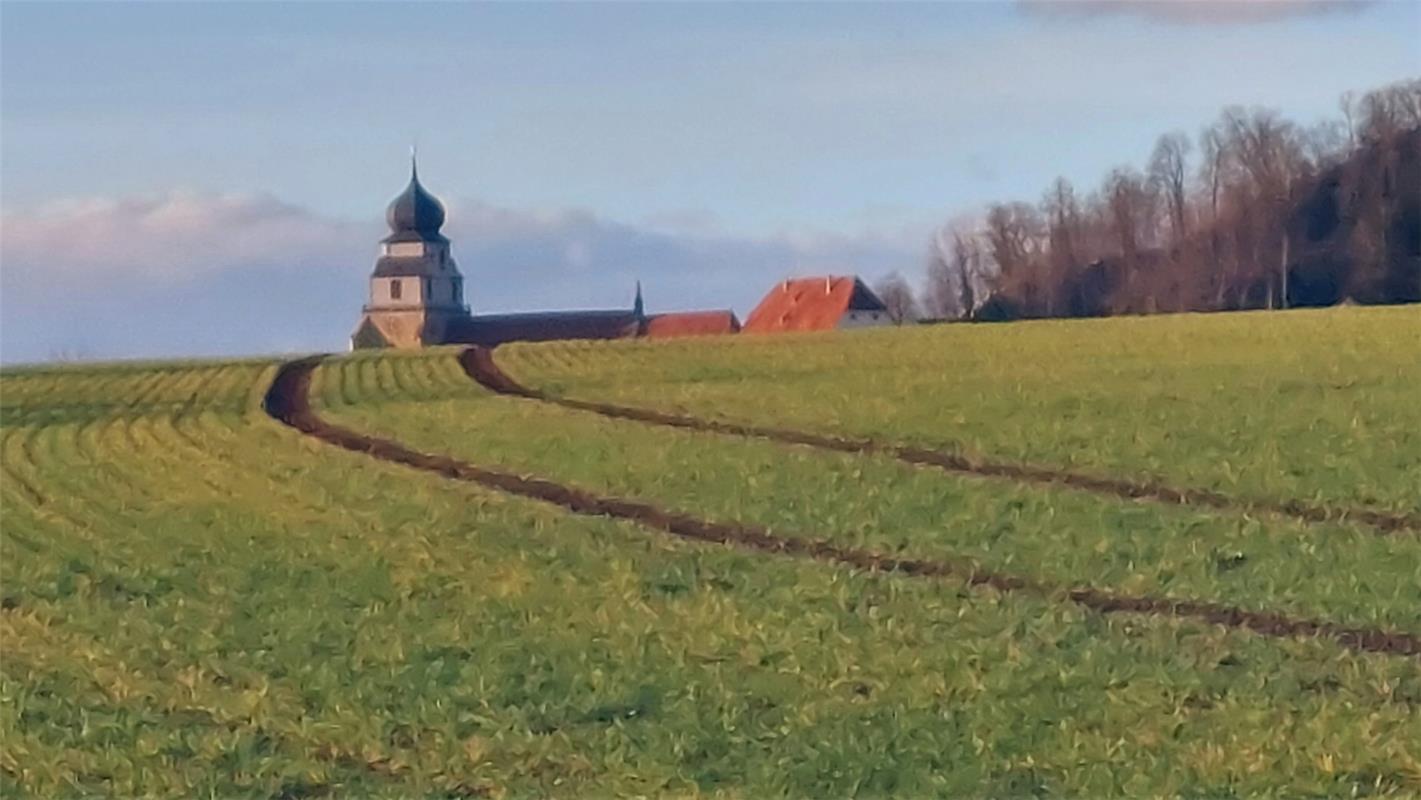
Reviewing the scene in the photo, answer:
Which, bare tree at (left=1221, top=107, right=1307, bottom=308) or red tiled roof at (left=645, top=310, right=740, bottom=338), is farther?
red tiled roof at (left=645, top=310, right=740, bottom=338)

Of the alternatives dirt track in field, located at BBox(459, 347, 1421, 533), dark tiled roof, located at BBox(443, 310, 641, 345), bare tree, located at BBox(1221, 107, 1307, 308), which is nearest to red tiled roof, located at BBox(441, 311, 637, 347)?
dark tiled roof, located at BBox(443, 310, 641, 345)

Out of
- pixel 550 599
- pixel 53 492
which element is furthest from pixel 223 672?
pixel 53 492

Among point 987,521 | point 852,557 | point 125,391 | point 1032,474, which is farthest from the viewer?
point 125,391

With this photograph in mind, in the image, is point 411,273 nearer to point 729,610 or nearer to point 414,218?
point 414,218

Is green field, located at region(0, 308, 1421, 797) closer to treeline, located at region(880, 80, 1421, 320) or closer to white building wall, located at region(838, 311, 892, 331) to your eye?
treeline, located at region(880, 80, 1421, 320)

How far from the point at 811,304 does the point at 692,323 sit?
14.1m

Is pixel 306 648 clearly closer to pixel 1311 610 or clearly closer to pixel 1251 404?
pixel 1311 610

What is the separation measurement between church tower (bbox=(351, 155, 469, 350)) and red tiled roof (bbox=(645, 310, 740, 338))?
87.6ft

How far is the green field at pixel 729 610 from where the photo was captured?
36.0 feet

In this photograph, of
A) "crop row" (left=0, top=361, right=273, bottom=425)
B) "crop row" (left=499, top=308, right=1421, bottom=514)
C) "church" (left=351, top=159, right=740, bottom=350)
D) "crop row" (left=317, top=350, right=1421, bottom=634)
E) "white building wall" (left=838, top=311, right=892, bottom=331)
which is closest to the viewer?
"crop row" (left=317, top=350, right=1421, bottom=634)

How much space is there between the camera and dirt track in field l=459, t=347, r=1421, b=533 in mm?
20469

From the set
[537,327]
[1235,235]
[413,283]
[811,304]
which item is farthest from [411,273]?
[1235,235]

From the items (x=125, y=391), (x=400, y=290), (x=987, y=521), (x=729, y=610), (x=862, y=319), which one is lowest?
(x=729, y=610)

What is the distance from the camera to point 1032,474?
24797 millimetres
